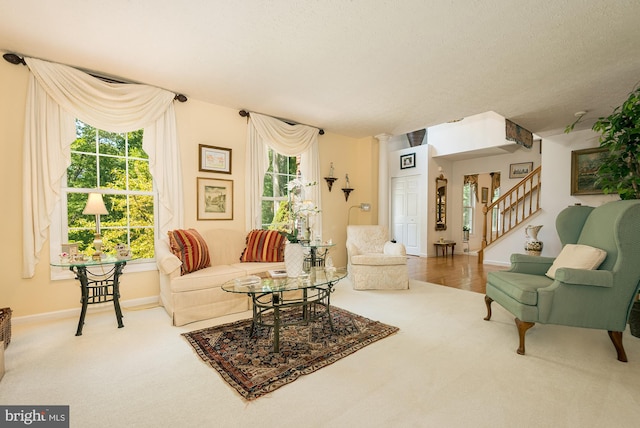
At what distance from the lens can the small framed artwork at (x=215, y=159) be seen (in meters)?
3.86

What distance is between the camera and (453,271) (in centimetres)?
555

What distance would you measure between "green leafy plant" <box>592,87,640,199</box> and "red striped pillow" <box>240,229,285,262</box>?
387 cm

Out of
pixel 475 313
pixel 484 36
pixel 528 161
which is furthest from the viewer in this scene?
pixel 528 161

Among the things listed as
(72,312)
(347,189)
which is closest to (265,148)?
(347,189)

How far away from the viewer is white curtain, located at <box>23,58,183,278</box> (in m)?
2.82

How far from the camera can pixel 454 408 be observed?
5.41 feet

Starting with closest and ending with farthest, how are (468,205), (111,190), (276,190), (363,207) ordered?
(111,190), (276,190), (363,207), (468,205)

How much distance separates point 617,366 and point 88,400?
3603mm

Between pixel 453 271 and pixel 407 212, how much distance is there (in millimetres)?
2578

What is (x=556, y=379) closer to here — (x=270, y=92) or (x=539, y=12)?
(x=539, y=12)

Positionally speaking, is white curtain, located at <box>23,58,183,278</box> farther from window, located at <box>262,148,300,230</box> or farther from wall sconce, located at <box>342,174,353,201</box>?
wall sconce, located at <box>342,174,353,201</box>

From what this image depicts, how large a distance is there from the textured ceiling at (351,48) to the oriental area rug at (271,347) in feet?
8.49

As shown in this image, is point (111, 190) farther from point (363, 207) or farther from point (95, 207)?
point (363, 207)

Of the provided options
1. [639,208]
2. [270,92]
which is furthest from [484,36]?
[270,92]
